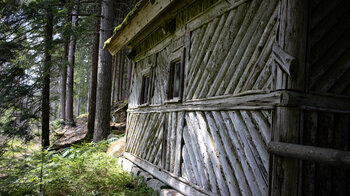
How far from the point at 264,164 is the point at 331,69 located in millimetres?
1444

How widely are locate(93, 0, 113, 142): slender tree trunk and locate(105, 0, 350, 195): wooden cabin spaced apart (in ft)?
20.4

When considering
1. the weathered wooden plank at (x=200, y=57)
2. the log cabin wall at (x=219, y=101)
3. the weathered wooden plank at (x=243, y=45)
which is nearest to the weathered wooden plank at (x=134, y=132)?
the log cabin wall at (x=219, y=101)

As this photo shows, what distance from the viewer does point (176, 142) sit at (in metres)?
5.32

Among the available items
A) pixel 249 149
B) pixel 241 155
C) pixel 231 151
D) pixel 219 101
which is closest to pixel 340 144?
pixel 249 149

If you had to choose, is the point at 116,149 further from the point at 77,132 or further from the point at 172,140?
the point at 77,132

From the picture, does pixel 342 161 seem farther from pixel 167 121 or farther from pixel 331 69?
pixel 167 121

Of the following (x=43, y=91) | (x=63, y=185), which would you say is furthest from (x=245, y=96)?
(x=43, y=91)

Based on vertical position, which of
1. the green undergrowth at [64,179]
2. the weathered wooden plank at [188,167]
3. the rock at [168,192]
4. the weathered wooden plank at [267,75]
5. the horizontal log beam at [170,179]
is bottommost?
the green undergrowth at [64,179]

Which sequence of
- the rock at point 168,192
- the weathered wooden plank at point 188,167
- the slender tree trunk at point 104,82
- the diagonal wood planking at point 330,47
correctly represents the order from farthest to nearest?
1. the slender tree trunk at point 104,82
2. the rock at point 168,192
3. the weathered wooden plank at point 188,167
4. the diagonal wood planking at point 330,47

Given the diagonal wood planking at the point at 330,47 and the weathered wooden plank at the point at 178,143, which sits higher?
the diagonal wood planking at the point at 330,47

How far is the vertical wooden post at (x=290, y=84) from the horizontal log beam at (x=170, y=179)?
Result: 158cm

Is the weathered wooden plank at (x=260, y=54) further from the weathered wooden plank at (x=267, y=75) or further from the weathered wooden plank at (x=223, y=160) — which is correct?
the weathered wooden plank at (x=223, y=160)

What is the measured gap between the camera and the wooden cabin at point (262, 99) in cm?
270

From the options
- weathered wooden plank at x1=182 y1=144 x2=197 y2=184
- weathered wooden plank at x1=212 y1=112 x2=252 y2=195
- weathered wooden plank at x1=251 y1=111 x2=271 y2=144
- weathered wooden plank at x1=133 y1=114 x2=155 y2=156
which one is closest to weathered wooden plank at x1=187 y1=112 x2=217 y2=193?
weathered wooden plank at x1=182 y1=144 x2=197 y2=184
